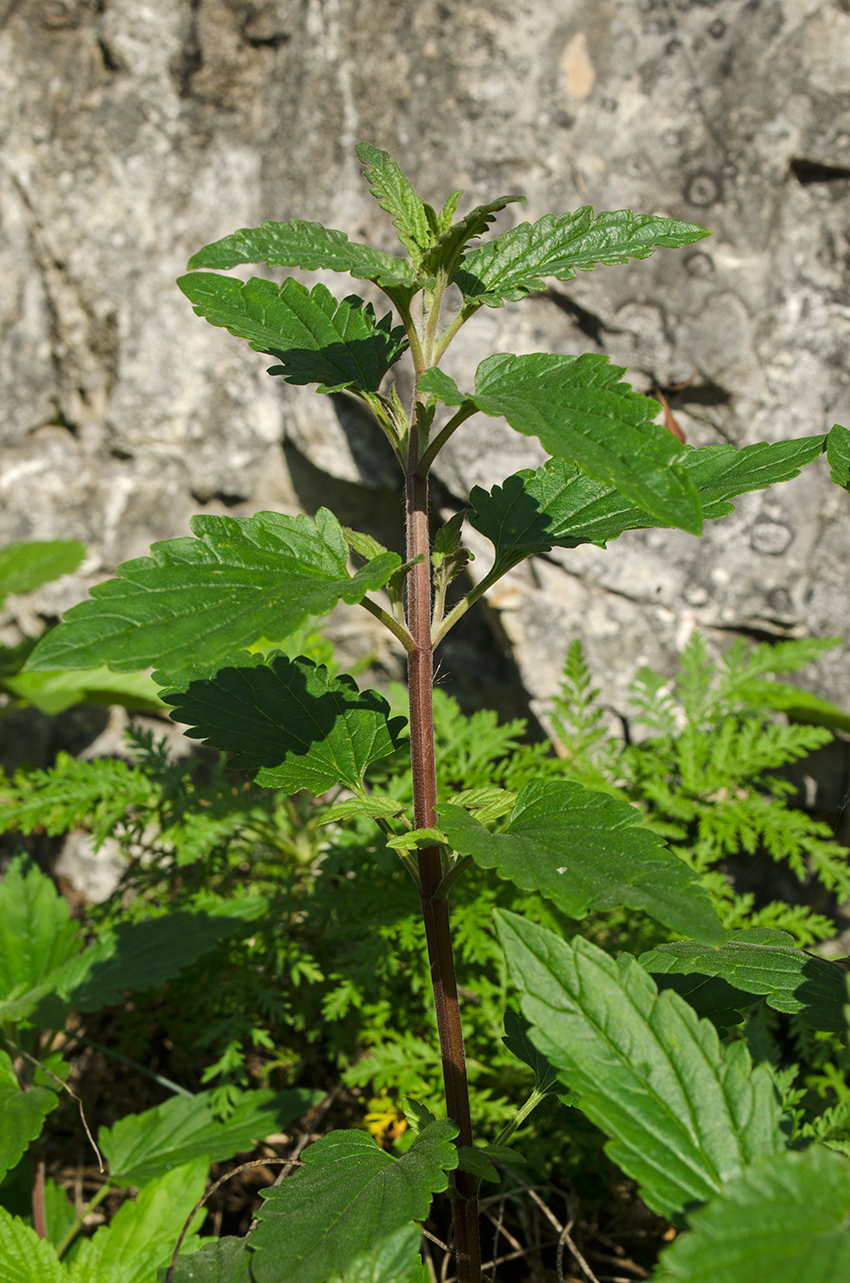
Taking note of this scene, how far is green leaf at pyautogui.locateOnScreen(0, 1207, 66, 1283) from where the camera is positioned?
118cm

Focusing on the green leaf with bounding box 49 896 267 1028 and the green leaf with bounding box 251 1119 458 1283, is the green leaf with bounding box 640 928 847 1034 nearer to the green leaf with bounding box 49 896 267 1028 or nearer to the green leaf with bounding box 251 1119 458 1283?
the green leaf with bounding box 251 1119 458 1283

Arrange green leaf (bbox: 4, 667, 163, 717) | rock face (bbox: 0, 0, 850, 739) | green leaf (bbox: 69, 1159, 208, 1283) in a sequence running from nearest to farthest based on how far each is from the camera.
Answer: green leaf (bbox: 69, 1159, 208, 1283)
rock face (bbox: 0, 0, 850, 739)
green leaf (bbox: 4, 667, 163, 717)

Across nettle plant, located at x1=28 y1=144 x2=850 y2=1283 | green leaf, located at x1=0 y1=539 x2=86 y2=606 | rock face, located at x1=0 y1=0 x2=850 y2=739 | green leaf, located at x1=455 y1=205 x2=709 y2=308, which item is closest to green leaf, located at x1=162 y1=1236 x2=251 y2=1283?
nettle plant, located at x1=28 y1=144 x2=850 y2=1283

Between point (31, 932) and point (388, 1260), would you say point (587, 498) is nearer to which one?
point (388, 1260)

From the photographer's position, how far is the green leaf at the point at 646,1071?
755 millimetres

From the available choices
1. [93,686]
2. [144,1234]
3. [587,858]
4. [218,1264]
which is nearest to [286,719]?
[587,858]

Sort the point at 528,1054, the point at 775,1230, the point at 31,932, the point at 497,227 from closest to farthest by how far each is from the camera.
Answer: the point at 775,1230 < the point at 528,1054 < the point at 31,932 < the point at 497,227

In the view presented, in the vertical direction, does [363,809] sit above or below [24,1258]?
above

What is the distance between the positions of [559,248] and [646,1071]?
84 centimetres

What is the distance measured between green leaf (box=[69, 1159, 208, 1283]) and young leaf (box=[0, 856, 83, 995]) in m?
0.52

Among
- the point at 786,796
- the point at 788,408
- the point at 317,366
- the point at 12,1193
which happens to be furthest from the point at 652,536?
the point at 12,1193

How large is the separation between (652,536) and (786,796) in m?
0.82

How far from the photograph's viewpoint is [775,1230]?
63 centimetres

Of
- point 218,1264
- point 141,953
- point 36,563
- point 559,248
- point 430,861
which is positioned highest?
point 36,563
